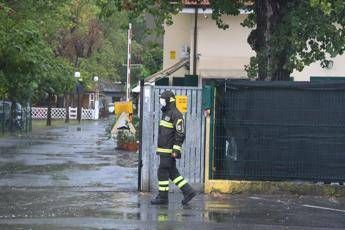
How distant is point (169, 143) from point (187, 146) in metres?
1.55

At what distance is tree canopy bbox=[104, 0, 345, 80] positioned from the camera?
13609mm

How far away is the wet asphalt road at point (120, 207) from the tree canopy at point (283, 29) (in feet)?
9.70

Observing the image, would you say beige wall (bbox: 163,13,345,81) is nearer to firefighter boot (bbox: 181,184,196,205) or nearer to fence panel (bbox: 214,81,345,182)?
fence panel (bbox: 214,81,345,182)

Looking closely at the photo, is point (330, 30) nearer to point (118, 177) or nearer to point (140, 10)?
point (140, 10)

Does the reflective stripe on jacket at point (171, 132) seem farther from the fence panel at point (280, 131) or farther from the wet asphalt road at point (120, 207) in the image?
the fence panel at point (280, 131)

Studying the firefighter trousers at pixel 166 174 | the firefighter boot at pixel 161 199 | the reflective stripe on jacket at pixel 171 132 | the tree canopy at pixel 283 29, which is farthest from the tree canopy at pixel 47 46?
the firefighter boot at pixel 161 199

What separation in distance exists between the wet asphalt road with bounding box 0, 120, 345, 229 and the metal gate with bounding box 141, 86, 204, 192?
419mm

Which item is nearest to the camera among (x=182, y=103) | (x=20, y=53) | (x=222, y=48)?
(x=182, y=103)

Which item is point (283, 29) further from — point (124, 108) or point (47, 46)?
point (124, 108)

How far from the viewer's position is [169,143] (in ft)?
38.6

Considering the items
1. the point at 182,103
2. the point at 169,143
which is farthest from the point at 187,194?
the point at 182,103

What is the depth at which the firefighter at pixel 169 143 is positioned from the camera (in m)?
11.7

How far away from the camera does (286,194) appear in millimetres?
13227

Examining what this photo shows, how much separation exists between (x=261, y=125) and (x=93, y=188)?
3.50 m
